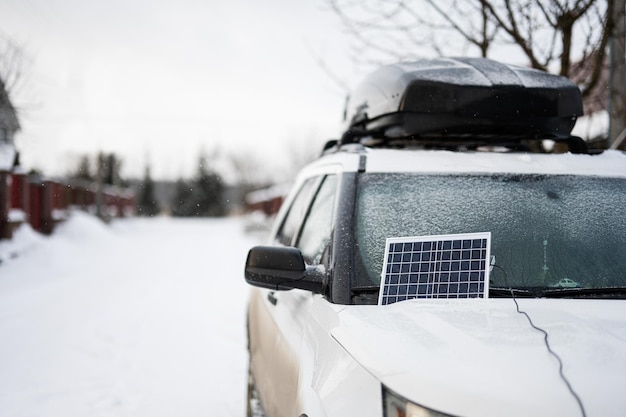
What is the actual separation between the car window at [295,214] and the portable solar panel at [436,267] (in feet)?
3.27

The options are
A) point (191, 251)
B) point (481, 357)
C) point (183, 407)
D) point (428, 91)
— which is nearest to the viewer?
point (481, 357)

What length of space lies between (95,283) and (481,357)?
1116cm

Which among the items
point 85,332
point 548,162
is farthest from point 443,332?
point 85,332

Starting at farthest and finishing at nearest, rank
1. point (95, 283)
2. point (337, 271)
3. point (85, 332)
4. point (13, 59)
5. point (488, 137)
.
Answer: point (13, 59), point (95, 283), point (85, 332), point (488, 137), point (337, 271)

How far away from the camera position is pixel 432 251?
2146mm

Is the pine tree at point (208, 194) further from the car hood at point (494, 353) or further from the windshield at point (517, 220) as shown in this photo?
the car hood at point (494, 353)

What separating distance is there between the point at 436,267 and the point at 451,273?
62 mm

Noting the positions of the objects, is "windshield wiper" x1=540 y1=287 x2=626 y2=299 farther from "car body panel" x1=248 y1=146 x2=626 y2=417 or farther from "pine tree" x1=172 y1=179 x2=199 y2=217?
"pine tree" x1=172 y1=179 x2=199 y2=217

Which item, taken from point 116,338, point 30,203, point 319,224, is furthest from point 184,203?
point 319,224

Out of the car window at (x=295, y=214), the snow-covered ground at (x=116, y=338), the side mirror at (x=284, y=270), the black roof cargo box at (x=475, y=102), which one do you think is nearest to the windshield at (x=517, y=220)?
the side mirror at (x=284, y=270)

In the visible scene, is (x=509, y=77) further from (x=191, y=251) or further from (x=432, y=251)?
(x=191, y=251)

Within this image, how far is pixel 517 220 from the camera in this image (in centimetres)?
231

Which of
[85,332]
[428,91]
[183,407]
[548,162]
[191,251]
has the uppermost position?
[428,91]

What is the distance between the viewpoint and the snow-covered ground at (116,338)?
14.4ft
